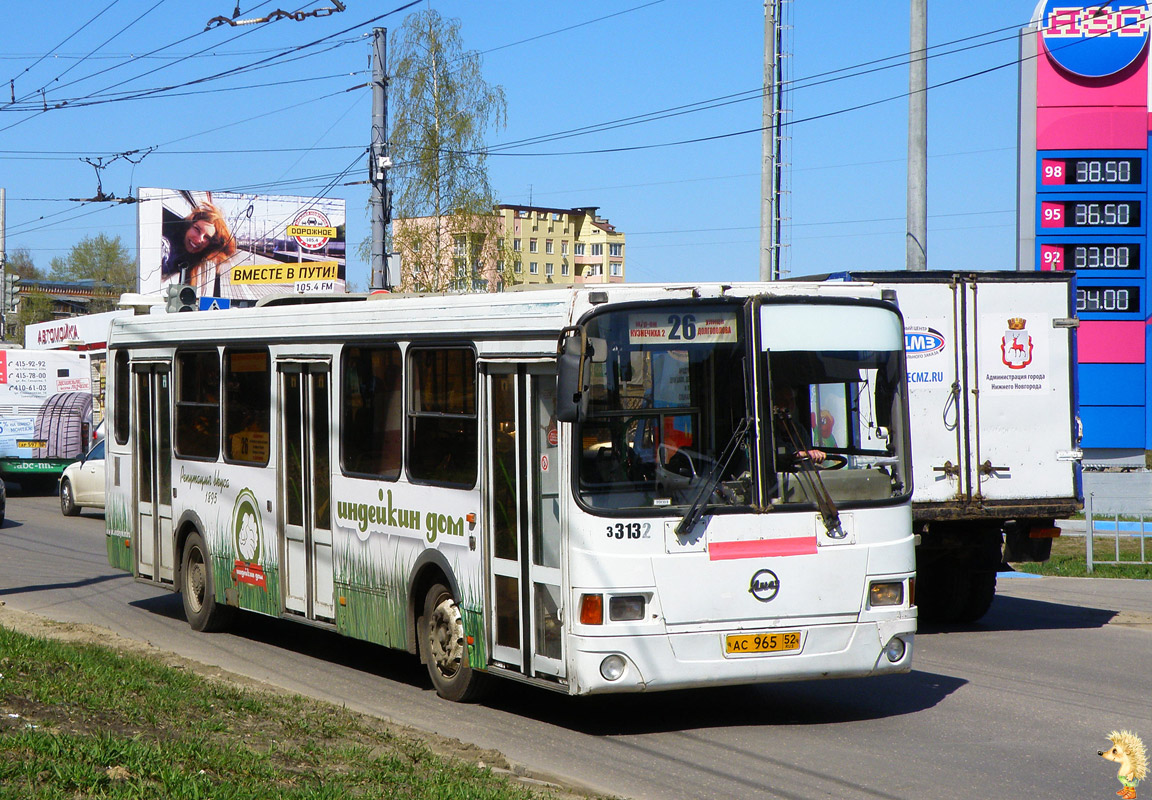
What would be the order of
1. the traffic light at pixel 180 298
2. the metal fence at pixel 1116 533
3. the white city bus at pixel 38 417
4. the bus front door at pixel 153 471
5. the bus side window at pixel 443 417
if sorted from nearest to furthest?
1. the bus side window at pixel 443 417
2. the bus front door at pixel 153 471
3. the traffic light at pixel 180 298
4. the metal fence at pixel 1116 533
5. the white city bus at pixel 38 417

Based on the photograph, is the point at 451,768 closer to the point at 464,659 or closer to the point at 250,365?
the point at 464,659

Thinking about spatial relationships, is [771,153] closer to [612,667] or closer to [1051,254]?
[1051,254]

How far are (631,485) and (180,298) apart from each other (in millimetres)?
8997

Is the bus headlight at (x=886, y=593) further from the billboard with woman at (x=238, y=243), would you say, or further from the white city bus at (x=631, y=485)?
the billboard with woman at (x=238, y=243)

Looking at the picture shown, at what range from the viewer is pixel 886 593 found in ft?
28.2

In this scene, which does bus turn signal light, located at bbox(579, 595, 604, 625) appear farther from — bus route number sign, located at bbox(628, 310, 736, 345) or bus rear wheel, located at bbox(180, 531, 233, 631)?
bus rear wheel, located at bbox(180, 531, 233, 631)

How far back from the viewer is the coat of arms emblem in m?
12.4

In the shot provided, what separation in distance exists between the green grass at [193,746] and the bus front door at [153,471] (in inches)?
158

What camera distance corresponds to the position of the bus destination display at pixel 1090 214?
31781 millimetres

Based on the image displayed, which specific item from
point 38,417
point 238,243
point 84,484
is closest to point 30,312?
point 238,243

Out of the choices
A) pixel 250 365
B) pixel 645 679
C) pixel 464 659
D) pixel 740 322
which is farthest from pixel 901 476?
pixel 250 365

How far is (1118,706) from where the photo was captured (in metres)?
9.29

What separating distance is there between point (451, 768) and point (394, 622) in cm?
303

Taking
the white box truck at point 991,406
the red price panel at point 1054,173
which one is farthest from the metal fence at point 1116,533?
the red price panel at point 1054,173
